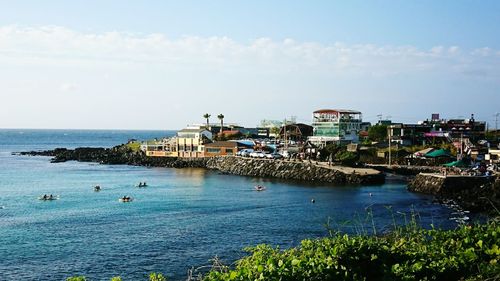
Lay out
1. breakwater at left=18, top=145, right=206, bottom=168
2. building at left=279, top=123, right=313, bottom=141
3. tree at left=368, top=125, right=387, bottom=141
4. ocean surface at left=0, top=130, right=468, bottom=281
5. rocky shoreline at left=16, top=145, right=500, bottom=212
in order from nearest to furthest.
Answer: ocean surface at left=0, top=130, right=468, bottom=281
rocky shoreline at left=16, top=145, right=500, bottom=212
breakwater at left=18, top=145, right=206, bottom=168
tree at left=368, top=125, right=387, bottom=141
building at left=279, top=123, right=313, bottom=141

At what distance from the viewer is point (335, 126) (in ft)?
288

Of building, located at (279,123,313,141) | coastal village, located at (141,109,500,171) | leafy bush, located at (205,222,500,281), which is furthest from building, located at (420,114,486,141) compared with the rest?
leafy bush, located at (205,222,500,281)

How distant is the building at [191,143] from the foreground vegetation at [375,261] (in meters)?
69.4

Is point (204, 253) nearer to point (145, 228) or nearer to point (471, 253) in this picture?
point (145, 228)

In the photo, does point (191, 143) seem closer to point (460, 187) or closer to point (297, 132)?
point (297, 132)

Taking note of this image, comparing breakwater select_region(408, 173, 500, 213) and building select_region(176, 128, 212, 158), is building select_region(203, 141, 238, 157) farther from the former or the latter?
breakwater select_region(408, 173, 500, 213)

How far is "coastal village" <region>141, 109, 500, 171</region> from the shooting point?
65438 millimetres

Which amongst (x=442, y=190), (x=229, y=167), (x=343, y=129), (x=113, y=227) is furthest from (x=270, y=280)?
(x=343, y=129)

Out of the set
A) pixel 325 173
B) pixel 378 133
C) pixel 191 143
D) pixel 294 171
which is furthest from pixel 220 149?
pixel 378 133

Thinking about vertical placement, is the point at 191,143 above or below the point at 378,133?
below

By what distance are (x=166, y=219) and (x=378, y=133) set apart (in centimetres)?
6080

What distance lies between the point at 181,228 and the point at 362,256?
72.9ft

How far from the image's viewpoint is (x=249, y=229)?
1214 inches

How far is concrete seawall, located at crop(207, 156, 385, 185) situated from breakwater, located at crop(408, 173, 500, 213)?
613cm
